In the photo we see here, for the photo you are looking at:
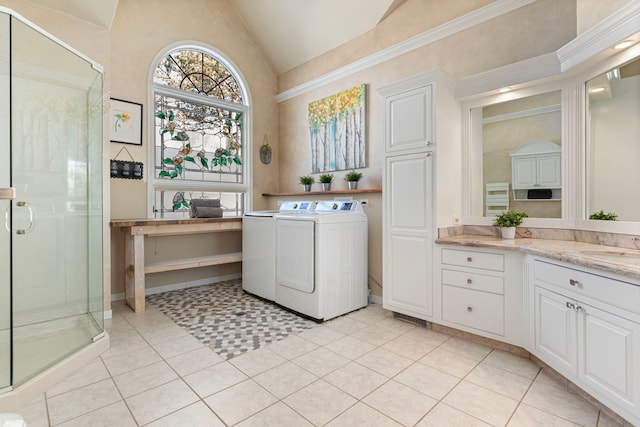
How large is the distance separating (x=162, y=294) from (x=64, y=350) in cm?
180

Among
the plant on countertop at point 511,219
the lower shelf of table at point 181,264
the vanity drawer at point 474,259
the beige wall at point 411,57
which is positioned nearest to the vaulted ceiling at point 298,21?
the beige wall at point 411,57

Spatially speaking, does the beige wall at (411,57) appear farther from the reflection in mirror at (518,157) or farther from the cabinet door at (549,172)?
the cabinet door at (549,172)

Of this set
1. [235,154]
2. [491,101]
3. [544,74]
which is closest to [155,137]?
[235,154]

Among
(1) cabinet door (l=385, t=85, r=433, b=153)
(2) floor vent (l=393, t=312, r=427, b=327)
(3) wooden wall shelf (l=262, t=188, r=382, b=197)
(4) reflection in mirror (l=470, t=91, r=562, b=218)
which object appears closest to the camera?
(4) reflection in mirror (l=470, t=91, r=562, b=218)

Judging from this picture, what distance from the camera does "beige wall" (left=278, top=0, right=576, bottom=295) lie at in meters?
2.64

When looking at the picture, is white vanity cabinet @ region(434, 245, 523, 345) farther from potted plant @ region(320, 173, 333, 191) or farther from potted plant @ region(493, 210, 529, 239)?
potted plant @ region(320, 173, 333, 191)

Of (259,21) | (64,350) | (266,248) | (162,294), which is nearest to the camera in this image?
(64,350)

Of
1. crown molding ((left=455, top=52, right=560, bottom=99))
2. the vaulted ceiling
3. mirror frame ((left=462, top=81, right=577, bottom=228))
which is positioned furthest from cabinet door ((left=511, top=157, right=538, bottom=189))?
the vaulted ceiling

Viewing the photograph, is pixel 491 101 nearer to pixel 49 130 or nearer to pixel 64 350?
pixel 49 130

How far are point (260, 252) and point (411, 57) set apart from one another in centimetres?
270

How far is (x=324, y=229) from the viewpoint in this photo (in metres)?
3.02

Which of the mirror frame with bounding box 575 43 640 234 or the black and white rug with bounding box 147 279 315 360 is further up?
the mirror frame with bounding box 575 43 640 234

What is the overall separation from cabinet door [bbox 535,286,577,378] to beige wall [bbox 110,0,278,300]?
3718 mm

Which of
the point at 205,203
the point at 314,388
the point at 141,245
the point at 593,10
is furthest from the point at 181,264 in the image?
the point at 593,10
